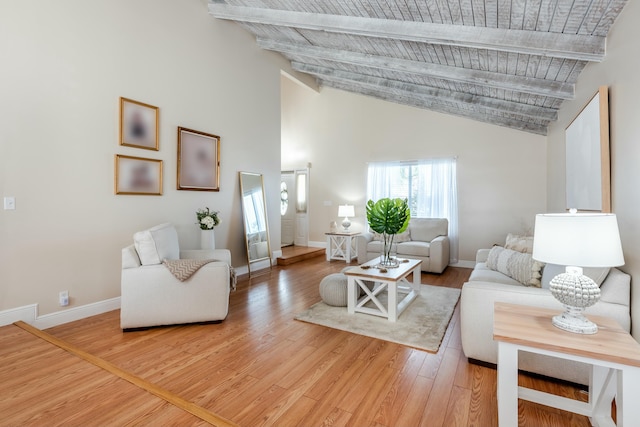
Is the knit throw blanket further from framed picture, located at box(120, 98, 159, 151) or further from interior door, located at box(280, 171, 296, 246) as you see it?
interior door, located at box(280, 171, 296, 246)

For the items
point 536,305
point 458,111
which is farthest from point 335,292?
point 458,111

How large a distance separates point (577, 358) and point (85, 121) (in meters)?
4.26

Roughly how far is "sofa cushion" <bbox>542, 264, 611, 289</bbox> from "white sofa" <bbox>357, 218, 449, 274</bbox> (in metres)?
2.64

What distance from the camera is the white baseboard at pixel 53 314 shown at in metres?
2.66

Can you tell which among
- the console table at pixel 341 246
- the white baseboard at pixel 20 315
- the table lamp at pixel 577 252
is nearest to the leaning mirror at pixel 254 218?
the console table at pixel 341 246

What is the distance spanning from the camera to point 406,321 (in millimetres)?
3029

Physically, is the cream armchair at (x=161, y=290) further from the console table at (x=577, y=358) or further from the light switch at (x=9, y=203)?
the console table at (x=577, y=358)

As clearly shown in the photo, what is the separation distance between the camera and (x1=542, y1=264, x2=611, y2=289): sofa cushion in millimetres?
1897

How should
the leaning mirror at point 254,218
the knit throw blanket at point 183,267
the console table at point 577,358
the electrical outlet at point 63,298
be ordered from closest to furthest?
the console table at point 577,358
the knit throw blanket at point 183,267
the electrical outlet at point 63,298
the leaning mirror at point 254,218

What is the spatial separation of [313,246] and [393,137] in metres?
3.17

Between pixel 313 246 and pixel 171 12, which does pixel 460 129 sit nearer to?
pixel 313 246

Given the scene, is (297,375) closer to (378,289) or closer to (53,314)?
(378,289)

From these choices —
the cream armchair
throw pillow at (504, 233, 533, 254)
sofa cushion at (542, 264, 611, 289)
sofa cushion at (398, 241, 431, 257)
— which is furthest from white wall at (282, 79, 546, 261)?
the cream armchair

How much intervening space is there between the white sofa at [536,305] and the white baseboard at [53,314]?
3.56 m
